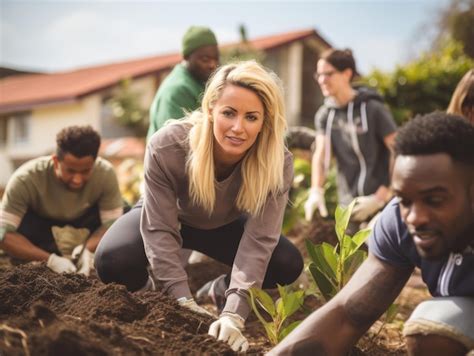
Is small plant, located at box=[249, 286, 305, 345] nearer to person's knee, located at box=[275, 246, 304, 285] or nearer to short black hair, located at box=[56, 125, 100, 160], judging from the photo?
person's knee, located at box=[275, 246, 304, 285]

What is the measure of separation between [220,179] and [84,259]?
149 centimetres

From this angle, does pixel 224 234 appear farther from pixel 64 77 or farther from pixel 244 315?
pixel 64 77

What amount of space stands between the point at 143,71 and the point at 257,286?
1409 centimetres

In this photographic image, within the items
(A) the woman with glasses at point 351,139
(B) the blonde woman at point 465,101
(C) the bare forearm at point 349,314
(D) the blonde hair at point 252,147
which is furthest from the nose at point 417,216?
(A) the woman with glasses at point 351,139

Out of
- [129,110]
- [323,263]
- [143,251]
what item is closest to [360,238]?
[323,263]

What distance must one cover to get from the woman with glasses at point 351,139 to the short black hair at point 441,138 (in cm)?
285

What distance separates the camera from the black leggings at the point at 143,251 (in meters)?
2.99

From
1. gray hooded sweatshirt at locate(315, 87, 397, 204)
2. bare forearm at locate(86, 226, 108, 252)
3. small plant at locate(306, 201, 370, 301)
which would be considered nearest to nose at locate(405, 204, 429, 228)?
small plant at locate(306, 201, 370, 301)

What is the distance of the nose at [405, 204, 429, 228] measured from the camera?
1.74m

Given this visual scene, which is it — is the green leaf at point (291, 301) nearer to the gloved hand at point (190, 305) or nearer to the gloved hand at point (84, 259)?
the gloved hand at point (190, 305)

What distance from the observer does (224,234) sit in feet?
10.4

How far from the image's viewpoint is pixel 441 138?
175 cm

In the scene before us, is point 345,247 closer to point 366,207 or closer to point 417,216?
point 417,216

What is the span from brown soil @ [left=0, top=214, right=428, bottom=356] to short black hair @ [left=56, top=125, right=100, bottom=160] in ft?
3.88
